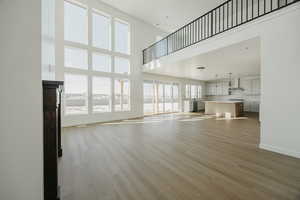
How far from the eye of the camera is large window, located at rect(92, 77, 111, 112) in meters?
6.09

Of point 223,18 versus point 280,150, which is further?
point 223,18

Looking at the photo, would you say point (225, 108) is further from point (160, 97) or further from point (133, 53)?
point (133, 53)

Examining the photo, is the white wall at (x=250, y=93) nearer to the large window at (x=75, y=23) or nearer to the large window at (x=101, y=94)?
the large window at (x=101, y=94)

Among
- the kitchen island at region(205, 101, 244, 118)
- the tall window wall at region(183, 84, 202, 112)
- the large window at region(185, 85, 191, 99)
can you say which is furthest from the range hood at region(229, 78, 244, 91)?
the large window at region(185, 85, 191, 99)

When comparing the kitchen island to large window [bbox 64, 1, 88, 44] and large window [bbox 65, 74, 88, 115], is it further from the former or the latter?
large window [bbox 64, 1, 88, 44]

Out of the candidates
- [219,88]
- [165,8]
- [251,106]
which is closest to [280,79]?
[165,8]

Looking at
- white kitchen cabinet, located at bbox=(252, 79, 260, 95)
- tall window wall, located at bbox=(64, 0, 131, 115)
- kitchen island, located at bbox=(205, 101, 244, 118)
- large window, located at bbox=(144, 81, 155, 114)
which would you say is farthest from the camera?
white kitchen cabinet, located at bbox=(252, 79, 260, 95)

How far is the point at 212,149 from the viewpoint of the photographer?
9.28ft

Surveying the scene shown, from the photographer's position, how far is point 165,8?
6.62 meters

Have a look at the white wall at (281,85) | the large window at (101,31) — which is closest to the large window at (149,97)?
the large window at (101,31)

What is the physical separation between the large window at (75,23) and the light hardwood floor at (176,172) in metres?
4.67

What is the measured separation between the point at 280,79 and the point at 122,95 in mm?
5979

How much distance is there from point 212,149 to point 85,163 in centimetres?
253

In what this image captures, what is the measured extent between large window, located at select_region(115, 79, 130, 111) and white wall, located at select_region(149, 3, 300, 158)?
5546mm
